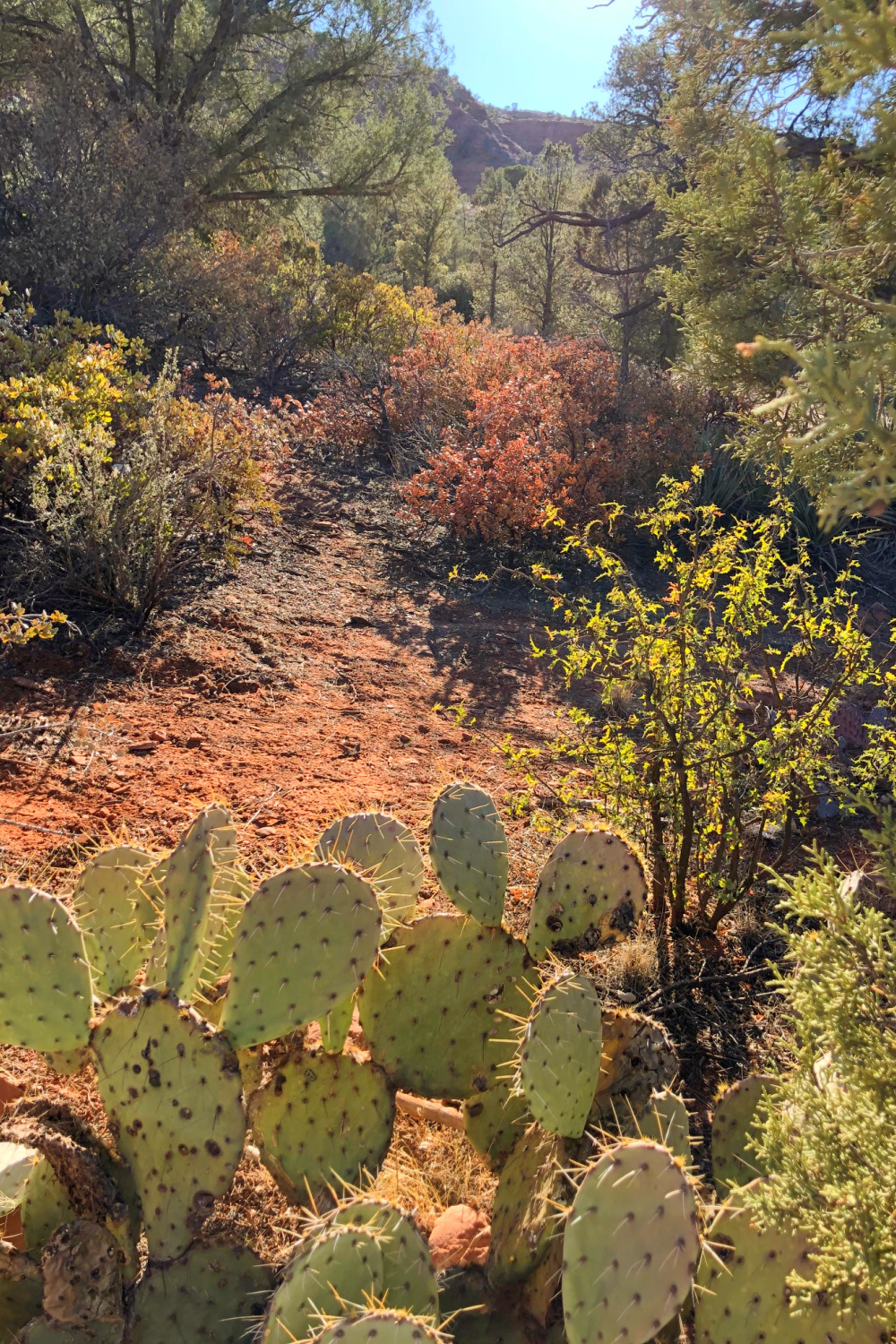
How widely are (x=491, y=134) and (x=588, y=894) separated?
69409mm

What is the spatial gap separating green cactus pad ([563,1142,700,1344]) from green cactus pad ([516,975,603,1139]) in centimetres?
31

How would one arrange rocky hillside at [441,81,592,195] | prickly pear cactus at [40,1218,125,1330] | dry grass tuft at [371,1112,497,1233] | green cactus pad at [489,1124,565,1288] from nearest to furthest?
prickly pear cactus at [40,1218,125,1330] < green cactus pad at [489,1124,565,1288] < dry grass tuft at [371,1112,497,1233] < rocky hillside at [441,81,592,195]

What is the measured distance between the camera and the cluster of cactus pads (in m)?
1.22

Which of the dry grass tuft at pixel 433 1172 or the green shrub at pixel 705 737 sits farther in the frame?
the green shrub at pixel 705 737

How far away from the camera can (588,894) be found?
219cm

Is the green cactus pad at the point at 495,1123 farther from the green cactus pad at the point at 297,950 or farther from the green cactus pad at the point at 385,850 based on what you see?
the green cactus pad at the point at 297,950

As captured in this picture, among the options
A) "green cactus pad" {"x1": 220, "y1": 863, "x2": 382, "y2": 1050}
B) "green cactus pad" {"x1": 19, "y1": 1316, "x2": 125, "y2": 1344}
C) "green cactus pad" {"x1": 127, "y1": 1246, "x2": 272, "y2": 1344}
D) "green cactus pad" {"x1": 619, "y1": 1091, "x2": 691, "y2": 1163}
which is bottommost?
"green cactus pad" {"x1": 19, "y1": 1316, "x2": 125, "y2": 1344}

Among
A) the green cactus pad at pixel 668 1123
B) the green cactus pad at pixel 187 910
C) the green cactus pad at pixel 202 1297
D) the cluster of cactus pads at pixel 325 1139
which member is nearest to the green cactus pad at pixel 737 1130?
the cluster of cactus pads at pixel 325 1139

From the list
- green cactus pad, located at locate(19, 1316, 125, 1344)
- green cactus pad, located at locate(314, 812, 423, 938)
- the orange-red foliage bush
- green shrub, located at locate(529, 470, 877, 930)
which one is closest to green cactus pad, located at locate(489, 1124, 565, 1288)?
green cactus pad, located at locate(314, 812, 423, 938)

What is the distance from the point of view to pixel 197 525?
5.44 metres

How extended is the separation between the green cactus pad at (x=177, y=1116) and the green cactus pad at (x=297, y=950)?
8 centimetres

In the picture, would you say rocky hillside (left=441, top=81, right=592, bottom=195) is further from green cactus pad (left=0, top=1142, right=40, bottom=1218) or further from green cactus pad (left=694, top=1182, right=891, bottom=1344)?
green cactus pad (left=694, top=1182, right=891, bottom=1344)

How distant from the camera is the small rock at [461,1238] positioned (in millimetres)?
1730

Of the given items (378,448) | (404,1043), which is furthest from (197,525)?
(404,1043)
